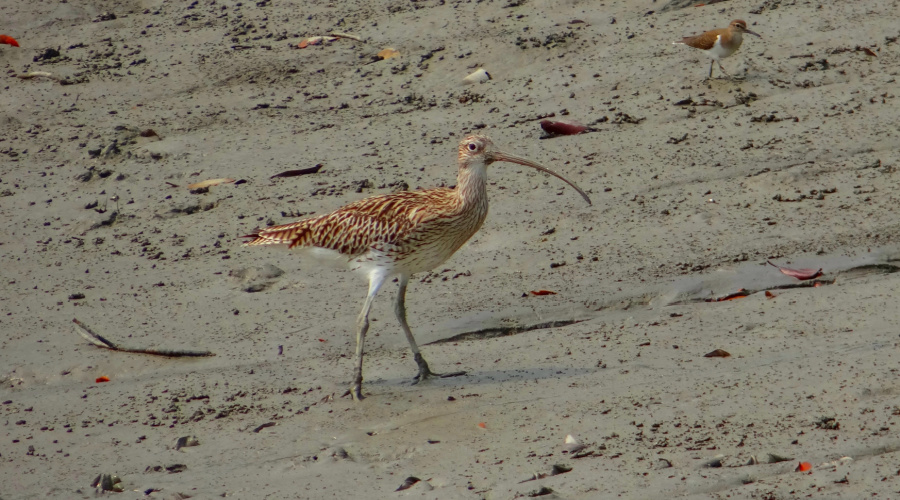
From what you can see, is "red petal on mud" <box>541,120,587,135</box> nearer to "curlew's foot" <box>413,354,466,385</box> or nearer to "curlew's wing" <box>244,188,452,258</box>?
"curlew's wing" <box>244,188,452,258</box>

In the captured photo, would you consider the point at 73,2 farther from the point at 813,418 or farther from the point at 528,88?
the point at 813,418

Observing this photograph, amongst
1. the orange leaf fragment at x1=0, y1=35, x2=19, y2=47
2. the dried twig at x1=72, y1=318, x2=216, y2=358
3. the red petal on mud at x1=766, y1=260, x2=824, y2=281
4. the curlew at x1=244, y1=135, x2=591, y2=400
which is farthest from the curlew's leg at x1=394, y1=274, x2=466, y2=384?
the orange leaf fragment at x1=0, y1=35, x2=19, y2=47

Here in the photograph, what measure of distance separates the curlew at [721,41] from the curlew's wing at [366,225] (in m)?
3.34

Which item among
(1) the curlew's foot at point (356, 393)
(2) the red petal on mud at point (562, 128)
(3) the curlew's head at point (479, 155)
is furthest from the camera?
(2) the red petal on mud at point (562, 128)

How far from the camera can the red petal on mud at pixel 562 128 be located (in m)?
8.51

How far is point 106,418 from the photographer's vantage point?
6031 millimetres

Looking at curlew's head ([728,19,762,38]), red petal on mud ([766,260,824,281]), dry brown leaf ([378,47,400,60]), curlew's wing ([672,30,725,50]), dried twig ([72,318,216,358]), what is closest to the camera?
dried twig ([72,318,216,358])

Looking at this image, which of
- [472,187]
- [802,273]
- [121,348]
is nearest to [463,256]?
[472,187]

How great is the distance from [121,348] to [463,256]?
95.9 inches

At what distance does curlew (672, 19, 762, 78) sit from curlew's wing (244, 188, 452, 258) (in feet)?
11.0

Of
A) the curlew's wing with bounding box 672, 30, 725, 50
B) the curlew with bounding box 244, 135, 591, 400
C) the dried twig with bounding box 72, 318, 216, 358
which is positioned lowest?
the dried twig with bounding box 72, 318, 216, 358

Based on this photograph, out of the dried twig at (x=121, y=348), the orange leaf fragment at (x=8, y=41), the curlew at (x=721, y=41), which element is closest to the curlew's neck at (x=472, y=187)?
the dried twig at (x=121, y=348)

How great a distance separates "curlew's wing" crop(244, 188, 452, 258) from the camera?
6207mm

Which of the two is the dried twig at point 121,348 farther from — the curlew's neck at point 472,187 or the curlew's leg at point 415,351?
the curlew's neck at point 472,187
